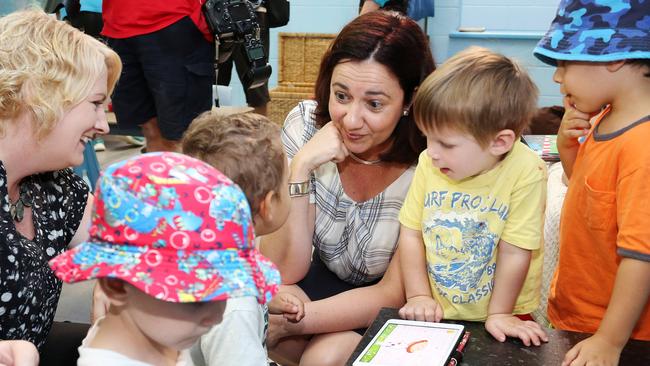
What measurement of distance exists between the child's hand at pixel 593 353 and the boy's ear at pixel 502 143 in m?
0.40

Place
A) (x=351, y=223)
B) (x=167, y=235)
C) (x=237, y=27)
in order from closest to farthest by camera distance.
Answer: (x=167, y=235) < (x=351, y=223) < (x=237, y=27)

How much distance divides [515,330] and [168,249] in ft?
2.42

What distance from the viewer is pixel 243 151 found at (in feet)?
4.26

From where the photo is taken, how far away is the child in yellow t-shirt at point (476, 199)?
144 centimetres

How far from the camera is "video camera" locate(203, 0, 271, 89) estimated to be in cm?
293

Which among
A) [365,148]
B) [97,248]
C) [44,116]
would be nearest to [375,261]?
[365,148]

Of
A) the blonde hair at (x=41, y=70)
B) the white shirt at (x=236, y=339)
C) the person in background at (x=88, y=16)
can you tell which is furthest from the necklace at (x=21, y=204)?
the person in background at (x=88, y=16)

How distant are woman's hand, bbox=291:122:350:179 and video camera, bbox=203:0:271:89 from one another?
1.28m

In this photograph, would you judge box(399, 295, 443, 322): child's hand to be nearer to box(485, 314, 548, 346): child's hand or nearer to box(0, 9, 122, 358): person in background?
box(485, 314, 548, 346): child's hand

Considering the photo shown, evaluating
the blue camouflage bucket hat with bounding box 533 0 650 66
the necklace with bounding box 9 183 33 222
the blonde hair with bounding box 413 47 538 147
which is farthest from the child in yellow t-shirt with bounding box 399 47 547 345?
the necklace with bounding box 9 183 33 222

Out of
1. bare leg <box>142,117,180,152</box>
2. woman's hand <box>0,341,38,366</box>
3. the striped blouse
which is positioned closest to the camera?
woman's hand <box>0,341,38,366</box>

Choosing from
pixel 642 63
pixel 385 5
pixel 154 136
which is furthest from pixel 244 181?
pixel 385 5

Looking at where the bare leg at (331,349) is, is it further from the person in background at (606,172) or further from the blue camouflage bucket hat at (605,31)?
the blue camouflage bucket hat at (605,31)

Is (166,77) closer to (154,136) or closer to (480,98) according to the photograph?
(154,136)
